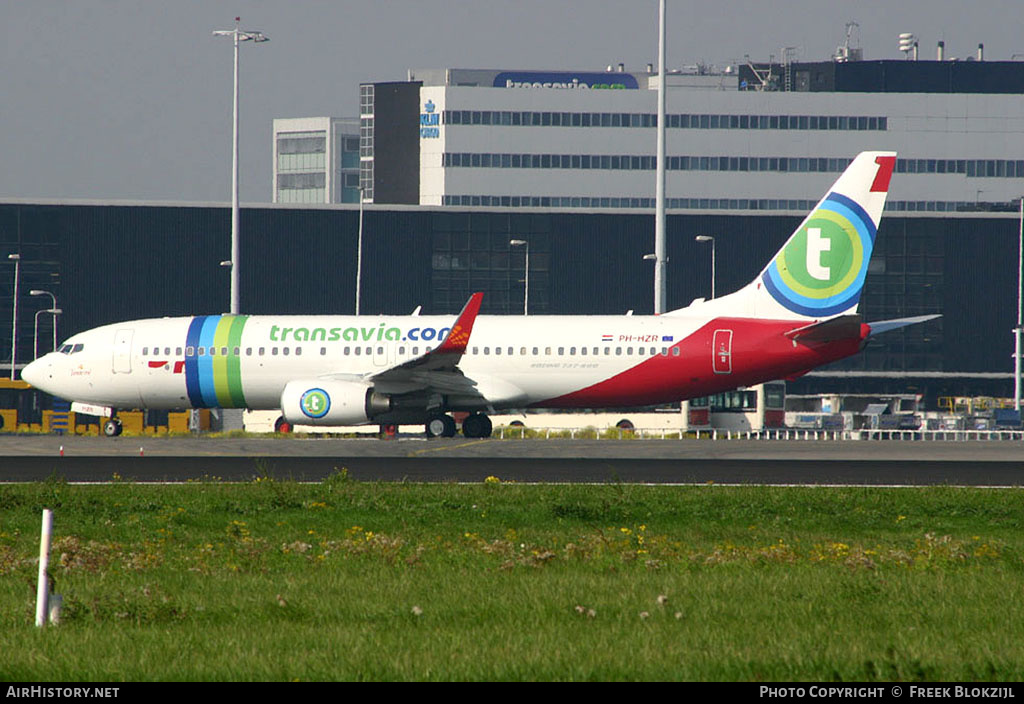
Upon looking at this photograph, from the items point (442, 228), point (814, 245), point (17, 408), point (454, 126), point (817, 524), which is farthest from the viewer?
point (454, 126)

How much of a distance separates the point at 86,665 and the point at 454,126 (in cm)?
10843

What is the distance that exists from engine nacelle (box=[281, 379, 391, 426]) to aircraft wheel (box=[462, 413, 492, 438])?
10.7 ft

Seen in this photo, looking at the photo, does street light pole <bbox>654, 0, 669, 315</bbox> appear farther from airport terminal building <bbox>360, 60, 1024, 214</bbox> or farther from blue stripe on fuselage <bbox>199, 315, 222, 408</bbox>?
airport terminal building <bbox>360, 60, 1024, 214</bbox>

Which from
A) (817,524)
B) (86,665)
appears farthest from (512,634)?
(817,524)

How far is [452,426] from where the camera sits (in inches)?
1551

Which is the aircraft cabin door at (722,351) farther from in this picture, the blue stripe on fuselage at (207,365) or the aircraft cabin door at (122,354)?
the aircraft cabin door at (122,354)

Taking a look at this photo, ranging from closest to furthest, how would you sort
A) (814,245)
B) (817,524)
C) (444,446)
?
(817,524)
(444,446)
(814,245)

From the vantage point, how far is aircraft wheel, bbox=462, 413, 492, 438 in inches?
1566

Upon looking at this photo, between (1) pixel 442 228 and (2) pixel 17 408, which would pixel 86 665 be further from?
(1) pixel 442 228

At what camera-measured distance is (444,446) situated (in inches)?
1344

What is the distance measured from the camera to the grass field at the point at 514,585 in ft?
29.1

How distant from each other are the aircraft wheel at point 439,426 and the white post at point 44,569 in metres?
29.1


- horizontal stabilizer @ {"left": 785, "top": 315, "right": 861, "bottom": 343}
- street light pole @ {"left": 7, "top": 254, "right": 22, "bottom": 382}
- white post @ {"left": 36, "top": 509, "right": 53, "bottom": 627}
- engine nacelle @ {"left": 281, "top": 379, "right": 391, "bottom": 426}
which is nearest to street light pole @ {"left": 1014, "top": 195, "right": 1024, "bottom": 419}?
horizontal stabilizer @ {"left": 785, "top": 315, "right": 861, "bottom": 343}

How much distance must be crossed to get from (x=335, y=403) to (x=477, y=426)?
465 cm
